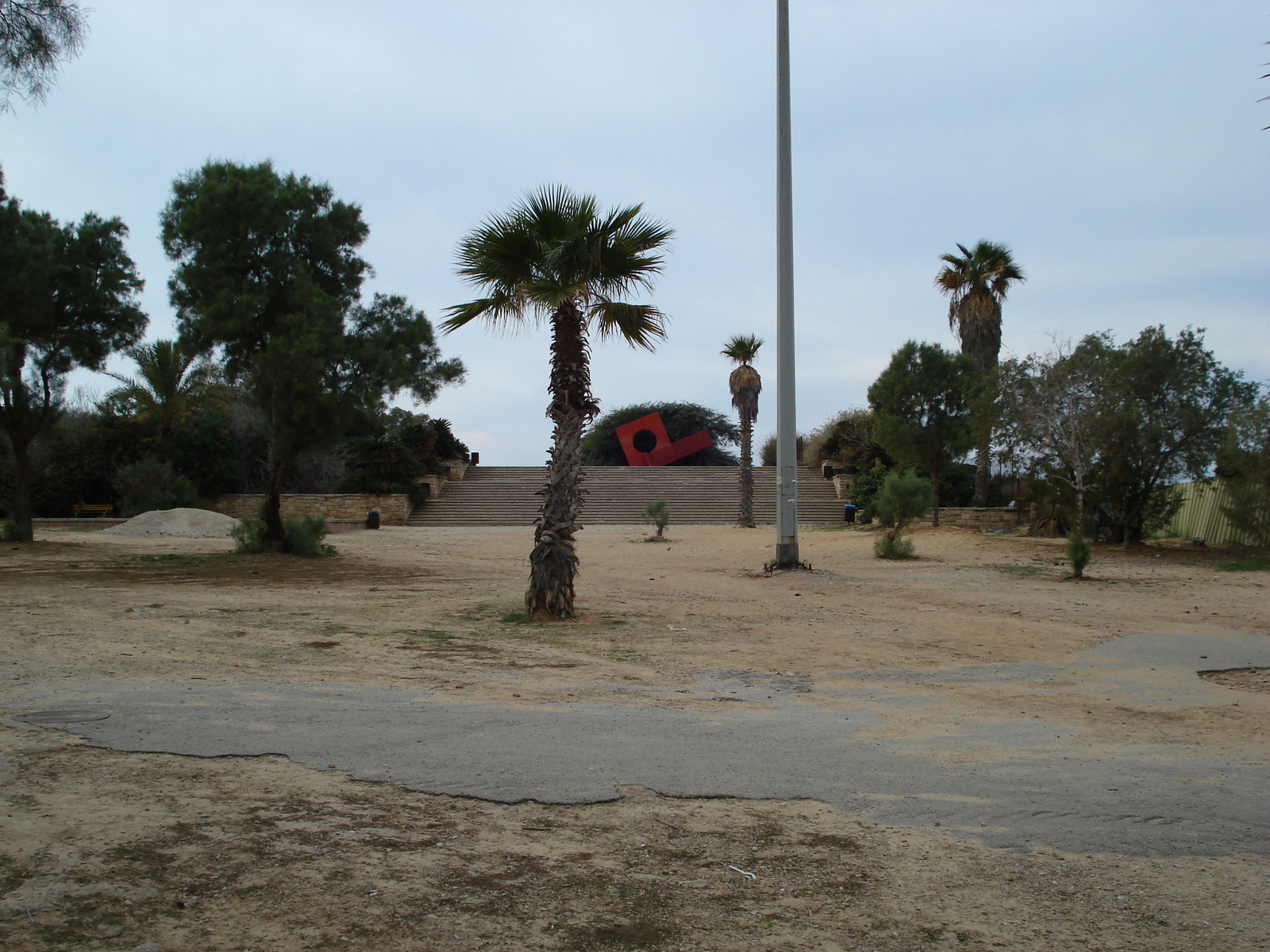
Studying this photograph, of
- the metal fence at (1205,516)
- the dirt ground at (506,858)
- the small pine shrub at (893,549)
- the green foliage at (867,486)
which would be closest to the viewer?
the dirt ground at (506,858)

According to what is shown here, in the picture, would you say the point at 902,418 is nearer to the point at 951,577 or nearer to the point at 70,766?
the point at 951,577

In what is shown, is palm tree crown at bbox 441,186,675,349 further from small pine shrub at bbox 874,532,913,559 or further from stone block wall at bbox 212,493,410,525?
stone block wall at bbox 212,493,410,525

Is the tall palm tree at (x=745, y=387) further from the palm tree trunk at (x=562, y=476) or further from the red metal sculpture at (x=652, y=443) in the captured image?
the palm tree trunk at (x=562, y=476)

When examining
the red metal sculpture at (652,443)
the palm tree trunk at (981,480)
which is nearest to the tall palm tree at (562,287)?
the palm tree trunk at (981,480)

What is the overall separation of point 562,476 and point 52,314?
13807 millimetres

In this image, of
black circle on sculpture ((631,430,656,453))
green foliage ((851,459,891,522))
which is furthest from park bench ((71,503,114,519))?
black circle on sculpture ((631,430,656,453))

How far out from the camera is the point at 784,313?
16.4 m

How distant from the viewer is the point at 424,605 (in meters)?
11.5

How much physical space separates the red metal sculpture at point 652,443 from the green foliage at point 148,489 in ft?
89.4

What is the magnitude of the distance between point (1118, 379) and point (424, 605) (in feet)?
50.7

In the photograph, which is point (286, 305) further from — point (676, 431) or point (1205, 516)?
point (676, 431)

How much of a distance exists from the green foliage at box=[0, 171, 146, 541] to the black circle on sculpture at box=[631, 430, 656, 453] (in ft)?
119

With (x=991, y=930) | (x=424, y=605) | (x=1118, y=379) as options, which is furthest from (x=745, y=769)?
(x=1118, y=379)

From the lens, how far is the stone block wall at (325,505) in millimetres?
33875
